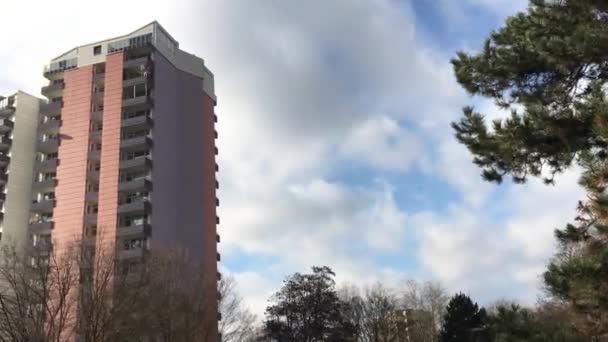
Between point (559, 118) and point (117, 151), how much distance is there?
49.2m

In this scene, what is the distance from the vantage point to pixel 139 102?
181 feet

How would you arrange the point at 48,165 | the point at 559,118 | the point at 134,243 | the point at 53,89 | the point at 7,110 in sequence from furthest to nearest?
the point at 7,110 < the point at 53,89 < the point at 48,165 < the point at 134,243 < the point at 559,118

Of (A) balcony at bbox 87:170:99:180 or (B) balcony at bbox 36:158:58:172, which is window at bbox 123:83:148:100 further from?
(B) balcony at bbox 36:158:58:172

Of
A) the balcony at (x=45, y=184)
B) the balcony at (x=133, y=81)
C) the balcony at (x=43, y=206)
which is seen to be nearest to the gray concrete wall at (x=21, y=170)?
the balcony at (x=45, y=184)

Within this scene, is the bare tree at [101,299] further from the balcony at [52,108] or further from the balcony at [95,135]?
the balcony at [52,108]

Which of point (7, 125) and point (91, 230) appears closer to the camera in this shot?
point (91, 230)

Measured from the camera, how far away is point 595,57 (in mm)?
9562

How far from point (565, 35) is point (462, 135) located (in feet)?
8.60

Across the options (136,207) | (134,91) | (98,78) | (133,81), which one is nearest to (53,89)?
(98,78)

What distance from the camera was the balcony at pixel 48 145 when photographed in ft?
189

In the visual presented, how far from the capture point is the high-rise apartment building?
2060 inches

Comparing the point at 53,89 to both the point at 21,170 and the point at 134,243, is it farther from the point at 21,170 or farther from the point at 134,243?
the point at 134,243

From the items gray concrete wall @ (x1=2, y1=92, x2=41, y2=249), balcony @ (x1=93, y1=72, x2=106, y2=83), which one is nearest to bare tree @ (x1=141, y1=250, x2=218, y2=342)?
gray concrete wall @ (x1=2, y1=92, x2=41, y2=249)

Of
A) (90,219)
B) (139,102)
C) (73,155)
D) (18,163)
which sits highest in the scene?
(139,102)
